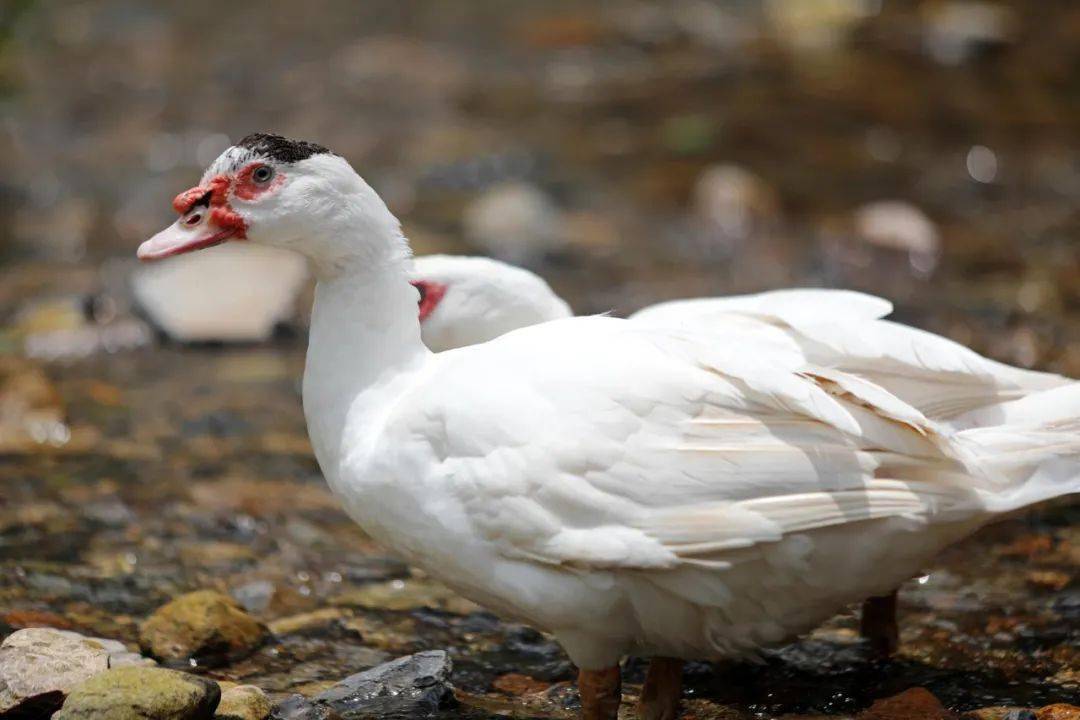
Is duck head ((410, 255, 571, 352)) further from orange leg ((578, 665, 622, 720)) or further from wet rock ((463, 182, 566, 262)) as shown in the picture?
wet rock ((463, 182, 566, 262))

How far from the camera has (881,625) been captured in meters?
4.57

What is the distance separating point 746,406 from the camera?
151 inches

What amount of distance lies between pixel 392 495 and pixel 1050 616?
217 centimetres

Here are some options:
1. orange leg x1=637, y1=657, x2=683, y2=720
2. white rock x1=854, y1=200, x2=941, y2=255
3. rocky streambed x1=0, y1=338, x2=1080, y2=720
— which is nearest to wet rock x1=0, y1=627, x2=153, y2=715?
rocky streambed x1=0, y1=338, x2=1080, y2=720

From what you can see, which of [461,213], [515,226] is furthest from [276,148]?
[461,213]

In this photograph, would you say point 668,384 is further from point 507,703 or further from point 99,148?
point 99,148

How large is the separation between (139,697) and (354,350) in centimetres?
106

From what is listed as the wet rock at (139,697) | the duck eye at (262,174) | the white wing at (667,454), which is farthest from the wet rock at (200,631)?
the duck eye at (262,174)

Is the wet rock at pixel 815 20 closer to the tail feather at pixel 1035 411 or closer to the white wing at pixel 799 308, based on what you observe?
the white wing at pixel 799 308

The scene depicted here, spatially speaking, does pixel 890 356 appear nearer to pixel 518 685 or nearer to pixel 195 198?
pixel 518 685

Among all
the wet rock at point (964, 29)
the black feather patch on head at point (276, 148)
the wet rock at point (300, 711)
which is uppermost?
the wet rock at point (964, 29)

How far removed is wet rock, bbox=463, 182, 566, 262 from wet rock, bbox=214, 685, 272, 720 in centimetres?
491

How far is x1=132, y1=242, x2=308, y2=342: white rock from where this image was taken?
760 cm

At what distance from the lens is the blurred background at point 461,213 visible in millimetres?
5148
